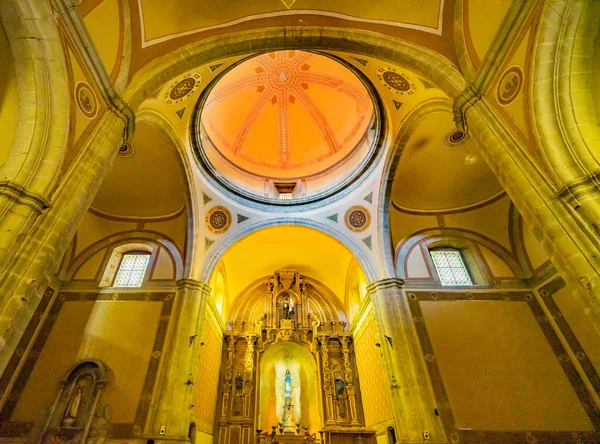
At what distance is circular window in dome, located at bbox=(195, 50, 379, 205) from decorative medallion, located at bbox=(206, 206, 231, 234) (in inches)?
49.7

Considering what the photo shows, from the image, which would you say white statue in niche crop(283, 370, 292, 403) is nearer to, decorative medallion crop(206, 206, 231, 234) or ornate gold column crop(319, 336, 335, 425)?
ornate gold column crop(319, 336, 335, 425)

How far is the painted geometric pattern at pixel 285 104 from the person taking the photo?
13.2 m

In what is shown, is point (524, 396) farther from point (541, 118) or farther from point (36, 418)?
point (36, 418)

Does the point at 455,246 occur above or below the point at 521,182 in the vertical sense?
above

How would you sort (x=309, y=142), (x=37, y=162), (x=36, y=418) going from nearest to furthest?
→ (x=37, y=162), (x=36, y=418), (x=309, y=142)

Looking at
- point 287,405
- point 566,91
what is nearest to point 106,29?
point 566,91

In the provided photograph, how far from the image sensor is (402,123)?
9.76 meters

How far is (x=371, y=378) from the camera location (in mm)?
12086

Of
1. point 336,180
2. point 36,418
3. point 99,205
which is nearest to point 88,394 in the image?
point 36,418

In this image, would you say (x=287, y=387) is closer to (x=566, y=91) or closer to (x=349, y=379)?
(x=349, y=379)

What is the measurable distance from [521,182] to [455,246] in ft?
26.9

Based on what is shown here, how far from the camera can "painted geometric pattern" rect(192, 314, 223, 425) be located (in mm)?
10961

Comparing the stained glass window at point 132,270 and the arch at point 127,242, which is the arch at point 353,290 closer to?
the arch at point 127,242

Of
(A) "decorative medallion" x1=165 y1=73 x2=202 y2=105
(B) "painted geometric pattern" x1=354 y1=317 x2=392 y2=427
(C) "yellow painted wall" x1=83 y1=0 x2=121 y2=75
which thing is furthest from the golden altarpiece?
(C) "yellow painted wall" x1=83 y1=0 x2=121 y2=75
